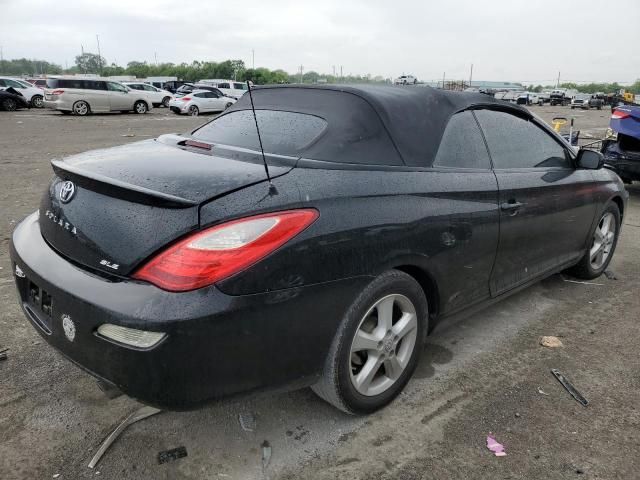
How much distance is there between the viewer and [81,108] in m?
23.0

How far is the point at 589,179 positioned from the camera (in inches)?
159

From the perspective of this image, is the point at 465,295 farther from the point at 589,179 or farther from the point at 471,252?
the point at 589,179

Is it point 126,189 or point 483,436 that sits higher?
point 126,189

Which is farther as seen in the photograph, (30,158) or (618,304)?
(30,158)

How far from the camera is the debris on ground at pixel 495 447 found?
237cm

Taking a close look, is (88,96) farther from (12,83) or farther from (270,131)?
(270,131)

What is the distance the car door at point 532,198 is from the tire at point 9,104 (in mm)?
26345

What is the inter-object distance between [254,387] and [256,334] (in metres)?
0.24

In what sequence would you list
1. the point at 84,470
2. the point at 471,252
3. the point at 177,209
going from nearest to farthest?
1. the point at 177,209
2. the point at 84,470
3. the point at 471,252

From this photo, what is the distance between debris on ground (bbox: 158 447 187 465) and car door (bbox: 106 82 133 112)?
24.3 metres

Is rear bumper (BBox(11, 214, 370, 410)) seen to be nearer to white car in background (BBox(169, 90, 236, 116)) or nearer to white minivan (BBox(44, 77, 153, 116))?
white minivan (BBox(44, 77, 153, 116))

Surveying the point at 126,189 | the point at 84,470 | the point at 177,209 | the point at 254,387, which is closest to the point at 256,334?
the point at 254,387

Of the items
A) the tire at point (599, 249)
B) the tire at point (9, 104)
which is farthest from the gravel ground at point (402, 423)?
the tire at point (9, 104)

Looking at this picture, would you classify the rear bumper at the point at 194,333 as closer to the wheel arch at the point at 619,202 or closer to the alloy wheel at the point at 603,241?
the alloy wheel at the point at 603,241
